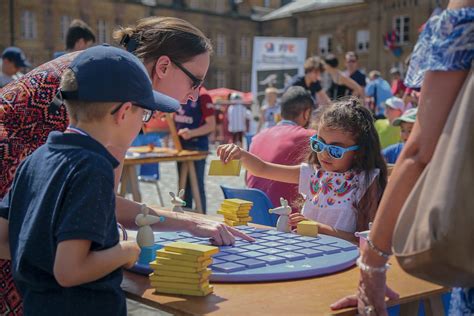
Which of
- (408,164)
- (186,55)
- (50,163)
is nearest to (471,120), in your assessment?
(408,164)

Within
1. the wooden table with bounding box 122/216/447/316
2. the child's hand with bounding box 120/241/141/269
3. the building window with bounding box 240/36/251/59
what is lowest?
the wooden table with bounding box 122/216/447/316

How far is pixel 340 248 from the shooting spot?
239 cm

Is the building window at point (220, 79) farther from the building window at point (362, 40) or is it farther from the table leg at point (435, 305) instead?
the table leg at point (435, 305)

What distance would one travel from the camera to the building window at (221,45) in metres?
43.0

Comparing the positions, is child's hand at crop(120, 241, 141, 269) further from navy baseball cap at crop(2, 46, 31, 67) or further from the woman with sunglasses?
navy baseball cap at crop(2, 46, 31, 67)

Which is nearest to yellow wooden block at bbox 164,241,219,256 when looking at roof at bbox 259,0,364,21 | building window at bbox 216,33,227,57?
roof at bbox 259,0,364,21

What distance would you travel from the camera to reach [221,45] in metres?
43.2

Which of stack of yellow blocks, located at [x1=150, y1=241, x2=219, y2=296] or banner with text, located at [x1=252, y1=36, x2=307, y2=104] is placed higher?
banner with text, located at [x1=252, y1=36, x2=307, y2=104]

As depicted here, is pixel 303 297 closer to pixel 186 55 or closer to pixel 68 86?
pixel 68 86

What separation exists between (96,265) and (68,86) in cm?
49

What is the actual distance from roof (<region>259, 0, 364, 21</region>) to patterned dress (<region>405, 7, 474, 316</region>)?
37190mm

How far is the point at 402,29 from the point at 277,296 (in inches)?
1388

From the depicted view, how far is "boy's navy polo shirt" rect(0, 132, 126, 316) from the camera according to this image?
1641 millimetres

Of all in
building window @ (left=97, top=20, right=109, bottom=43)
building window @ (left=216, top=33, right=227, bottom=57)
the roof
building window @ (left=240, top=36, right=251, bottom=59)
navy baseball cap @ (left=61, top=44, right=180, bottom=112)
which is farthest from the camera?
building window @ (left=240, top=36, right=251, bottom=59)
